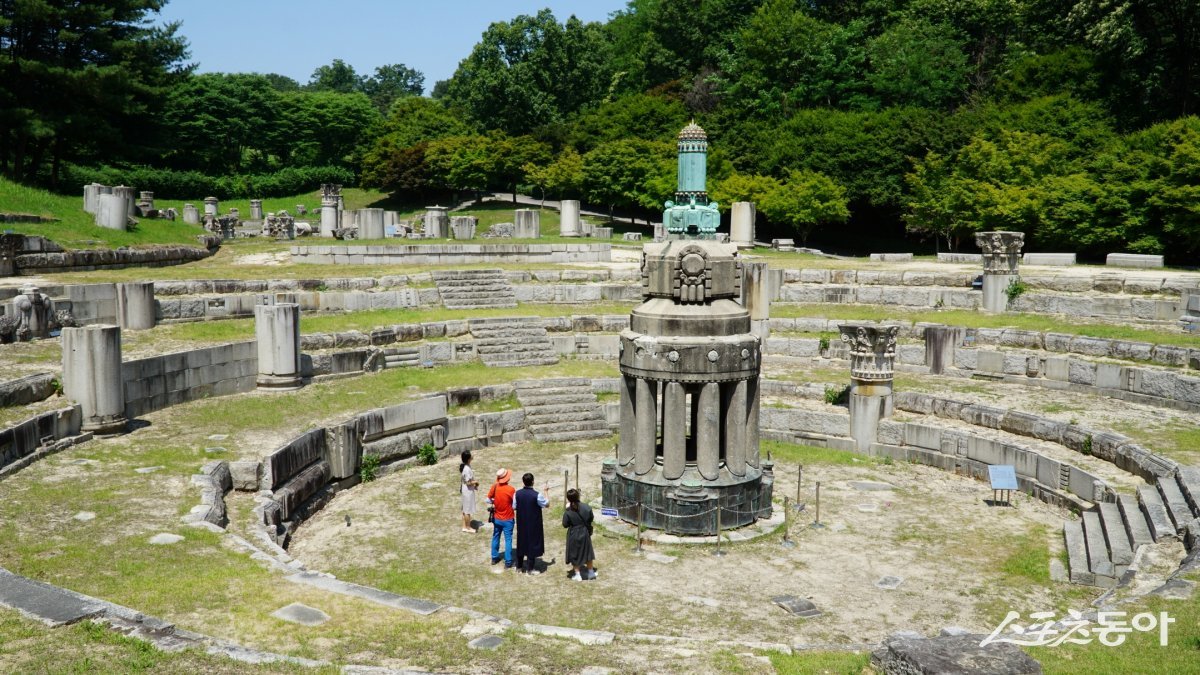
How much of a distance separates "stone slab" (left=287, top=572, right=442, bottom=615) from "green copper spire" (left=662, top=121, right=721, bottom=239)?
34.0 ft

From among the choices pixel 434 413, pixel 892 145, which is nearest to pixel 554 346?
pixel 434 413

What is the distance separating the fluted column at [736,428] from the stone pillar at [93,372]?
10.7m

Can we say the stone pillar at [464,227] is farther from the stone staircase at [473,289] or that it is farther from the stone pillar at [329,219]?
the stone staircase at [473,289]

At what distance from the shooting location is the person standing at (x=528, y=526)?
13242mm

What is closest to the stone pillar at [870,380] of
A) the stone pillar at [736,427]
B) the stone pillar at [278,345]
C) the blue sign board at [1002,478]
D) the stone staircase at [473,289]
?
the blue sign board at [1002,478]

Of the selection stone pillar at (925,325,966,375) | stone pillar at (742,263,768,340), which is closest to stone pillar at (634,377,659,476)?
stone pillar at (742,263,768,340)

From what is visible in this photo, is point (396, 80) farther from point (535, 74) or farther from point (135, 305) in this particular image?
point (135, 305)

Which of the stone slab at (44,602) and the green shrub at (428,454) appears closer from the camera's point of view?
the stone slab at (44,602)

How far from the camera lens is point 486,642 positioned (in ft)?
30.9

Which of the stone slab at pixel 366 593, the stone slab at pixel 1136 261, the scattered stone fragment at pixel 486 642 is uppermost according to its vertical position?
the stone slab at pixel 1136 261

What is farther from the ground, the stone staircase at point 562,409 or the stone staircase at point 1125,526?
the stone staircase at point 562,409

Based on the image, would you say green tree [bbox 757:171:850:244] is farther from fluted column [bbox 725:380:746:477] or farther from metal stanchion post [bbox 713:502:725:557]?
metal stanchion post [bbox 713:502:725:557]

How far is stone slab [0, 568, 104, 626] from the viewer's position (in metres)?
8.98

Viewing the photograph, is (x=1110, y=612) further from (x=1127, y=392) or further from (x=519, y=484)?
(x=1127, y=392)
